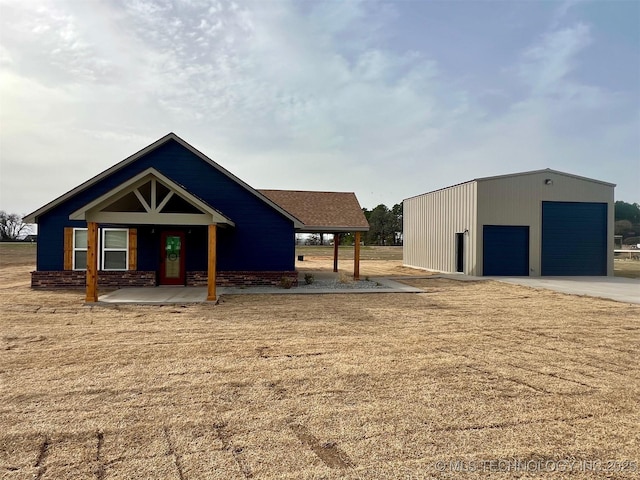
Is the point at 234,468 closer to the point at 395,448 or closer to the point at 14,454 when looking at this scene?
the point at 395,448

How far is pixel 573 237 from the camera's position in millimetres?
20734

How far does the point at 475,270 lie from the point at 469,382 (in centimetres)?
1596

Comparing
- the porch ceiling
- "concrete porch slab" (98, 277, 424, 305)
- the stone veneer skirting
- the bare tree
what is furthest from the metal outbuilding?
the bare tree

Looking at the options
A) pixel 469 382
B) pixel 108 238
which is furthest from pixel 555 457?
pixel 108 238

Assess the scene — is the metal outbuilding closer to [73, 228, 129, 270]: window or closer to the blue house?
the blue house

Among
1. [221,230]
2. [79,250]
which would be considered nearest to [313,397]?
[221,230]

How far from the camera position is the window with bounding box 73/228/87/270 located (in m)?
14.6

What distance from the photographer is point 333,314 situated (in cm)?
977

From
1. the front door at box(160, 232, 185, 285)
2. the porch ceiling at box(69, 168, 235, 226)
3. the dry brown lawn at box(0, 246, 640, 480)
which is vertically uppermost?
the porch ceiling at box(69, 168, 235, 226)

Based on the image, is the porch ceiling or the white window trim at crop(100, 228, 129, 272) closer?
the porch ceiling

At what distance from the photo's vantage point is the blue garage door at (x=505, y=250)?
20.2 metres

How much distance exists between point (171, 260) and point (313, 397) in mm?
11714

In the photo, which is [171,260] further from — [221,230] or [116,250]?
[221,230]

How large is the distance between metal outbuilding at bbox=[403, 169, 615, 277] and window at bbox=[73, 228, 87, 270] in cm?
1691
